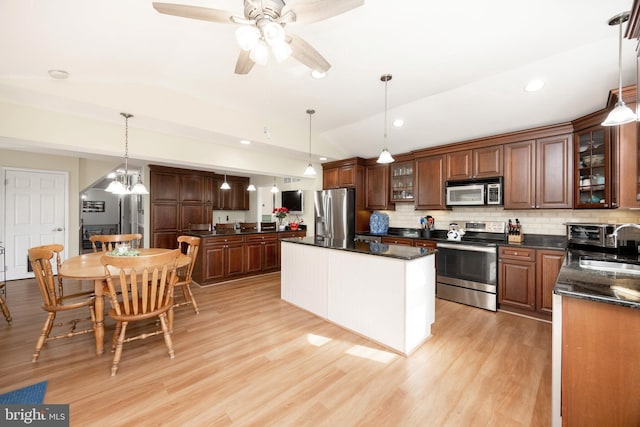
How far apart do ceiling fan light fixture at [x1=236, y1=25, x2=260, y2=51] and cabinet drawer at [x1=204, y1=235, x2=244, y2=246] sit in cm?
381

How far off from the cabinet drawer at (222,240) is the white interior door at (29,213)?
10.6ft

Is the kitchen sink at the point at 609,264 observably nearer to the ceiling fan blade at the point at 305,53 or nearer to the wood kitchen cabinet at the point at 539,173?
the wood kitchen cabinet at the point at 539,173

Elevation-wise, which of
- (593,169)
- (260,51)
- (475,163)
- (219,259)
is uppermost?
(260,51)

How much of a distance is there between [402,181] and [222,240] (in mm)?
3528

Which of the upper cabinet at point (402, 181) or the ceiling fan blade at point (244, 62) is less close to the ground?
the ceiling fan blade at point (244, 62)

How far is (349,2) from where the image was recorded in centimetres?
137

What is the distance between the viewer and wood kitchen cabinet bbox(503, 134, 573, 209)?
127 inches

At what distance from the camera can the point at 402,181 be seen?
497 centimetres

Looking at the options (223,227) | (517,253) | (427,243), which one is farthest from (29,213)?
(517,253)

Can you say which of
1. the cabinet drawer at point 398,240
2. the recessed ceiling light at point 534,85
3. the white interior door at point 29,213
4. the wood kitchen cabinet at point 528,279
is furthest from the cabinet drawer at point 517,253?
the white interior door at point 29,213

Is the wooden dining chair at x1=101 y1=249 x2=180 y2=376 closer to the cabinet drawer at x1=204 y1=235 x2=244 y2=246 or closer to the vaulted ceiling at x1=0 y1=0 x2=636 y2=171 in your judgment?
the vaulted ceiling at x1=0 y1=0 x2=636 y2=171

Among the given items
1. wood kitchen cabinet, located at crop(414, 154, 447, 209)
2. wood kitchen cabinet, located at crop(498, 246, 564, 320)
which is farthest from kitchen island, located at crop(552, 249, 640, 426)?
wood kitchen cabinet, located at crop(414, 154, 447, 209)

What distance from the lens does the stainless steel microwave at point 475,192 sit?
3.76 meters

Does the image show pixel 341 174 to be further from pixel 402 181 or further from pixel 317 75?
pixel 317 75
